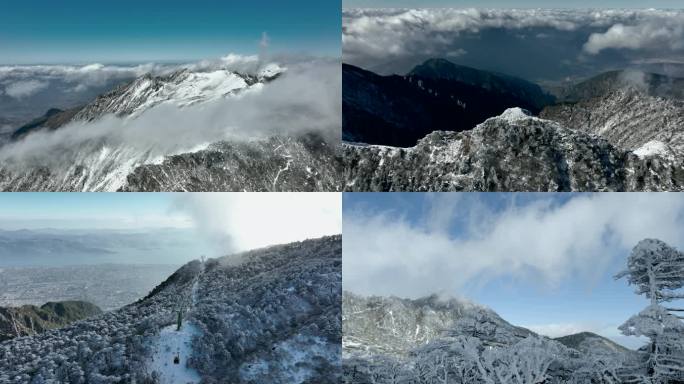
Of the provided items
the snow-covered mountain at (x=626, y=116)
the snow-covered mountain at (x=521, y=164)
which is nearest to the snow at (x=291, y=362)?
the snow-covered mountain at (x=521, y=164)

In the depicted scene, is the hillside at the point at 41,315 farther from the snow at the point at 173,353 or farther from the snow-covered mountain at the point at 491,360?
the snow-covered mountain at the point at 491,360

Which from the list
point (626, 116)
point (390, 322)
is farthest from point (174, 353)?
point (626, 116)

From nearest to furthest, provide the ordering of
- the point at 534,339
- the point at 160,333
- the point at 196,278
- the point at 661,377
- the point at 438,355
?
the point at 661,377 → the point at 534,339 → the point at 438,355 → the point at 160,333 → the point at 196,278

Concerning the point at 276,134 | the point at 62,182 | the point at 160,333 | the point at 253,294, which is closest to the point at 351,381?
the point at 253,294

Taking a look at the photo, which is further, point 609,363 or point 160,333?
point 160,333

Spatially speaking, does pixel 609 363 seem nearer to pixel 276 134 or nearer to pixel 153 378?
pixel 153 378

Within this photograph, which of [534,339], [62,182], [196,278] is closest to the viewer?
[534,339]

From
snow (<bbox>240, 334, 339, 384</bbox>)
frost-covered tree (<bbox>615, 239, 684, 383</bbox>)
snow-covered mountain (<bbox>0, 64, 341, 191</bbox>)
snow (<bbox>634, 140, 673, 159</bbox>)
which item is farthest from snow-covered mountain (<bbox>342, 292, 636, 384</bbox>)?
snow-covered mountain (<bbox>0, 64, 341, 191</bbox>)
